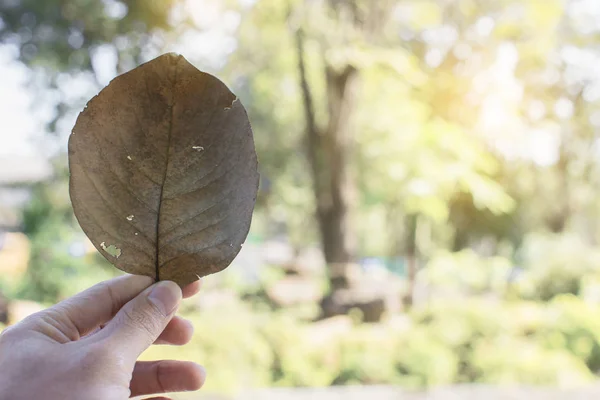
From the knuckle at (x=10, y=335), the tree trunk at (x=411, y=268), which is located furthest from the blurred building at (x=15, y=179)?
the knuckle at (x=10, y=335)

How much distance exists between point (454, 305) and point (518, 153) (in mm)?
1562

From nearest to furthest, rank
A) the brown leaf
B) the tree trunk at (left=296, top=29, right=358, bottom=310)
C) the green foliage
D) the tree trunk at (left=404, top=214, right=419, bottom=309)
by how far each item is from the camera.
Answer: the brown leaf < the green foliage < the tree trunk at (left=296, top=29, right=358, bottom=310) < the tree trunk at (left=404, top=214, right=419, bottom=309)

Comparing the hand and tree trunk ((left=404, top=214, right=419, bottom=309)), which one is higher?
the hand

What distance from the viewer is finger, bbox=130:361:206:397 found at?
52 cm

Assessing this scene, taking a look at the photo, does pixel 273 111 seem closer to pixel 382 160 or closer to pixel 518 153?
pixel 382 160

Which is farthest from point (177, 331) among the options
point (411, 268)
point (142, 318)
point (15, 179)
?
point (15, 179)

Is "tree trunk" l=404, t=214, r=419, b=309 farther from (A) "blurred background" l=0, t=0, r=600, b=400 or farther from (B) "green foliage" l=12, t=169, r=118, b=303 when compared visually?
(B) "green foliage" l=12, t=169, r=118, b=303

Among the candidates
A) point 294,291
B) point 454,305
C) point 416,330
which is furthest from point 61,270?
point 454,305

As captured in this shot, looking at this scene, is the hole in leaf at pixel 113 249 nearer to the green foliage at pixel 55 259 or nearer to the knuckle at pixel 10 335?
the knuckle at pixel 10 335

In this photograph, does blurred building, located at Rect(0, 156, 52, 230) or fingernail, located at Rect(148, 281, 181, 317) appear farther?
blurred building, located at Rect(0, 156, 52, 230)

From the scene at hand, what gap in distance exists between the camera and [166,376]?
20.5 inches

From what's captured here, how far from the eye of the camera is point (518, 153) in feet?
11.9

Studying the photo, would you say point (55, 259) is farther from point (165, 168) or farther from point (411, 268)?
point (165, 168)

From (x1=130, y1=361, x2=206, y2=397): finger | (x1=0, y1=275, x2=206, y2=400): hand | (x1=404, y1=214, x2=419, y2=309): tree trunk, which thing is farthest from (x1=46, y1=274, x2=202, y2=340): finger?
(x1=404, y1=214, x2=419, y2=309): tree trunk
